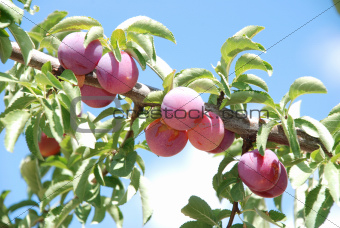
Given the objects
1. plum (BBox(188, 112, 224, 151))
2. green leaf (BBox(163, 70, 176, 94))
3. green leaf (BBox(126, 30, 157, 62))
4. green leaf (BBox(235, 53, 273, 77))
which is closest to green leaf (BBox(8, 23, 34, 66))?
green leaf (BBox(126, 30, 157, 62))

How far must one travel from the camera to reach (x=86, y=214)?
6.37ft

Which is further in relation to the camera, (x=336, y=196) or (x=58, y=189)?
(x=58, y=189)

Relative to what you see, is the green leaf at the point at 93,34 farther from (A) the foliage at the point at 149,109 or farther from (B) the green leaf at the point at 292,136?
(B) the green leaf at the point at 292,136

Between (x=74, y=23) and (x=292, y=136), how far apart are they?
2.79ft

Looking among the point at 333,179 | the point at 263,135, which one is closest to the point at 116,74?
the point at 263,135

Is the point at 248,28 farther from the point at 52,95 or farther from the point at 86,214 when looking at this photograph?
the point at 86,214

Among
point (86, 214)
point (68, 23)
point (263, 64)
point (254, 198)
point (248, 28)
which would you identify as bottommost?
point (254, 198)

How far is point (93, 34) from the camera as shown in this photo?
129 cm

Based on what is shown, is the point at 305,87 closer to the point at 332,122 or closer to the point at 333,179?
the point at 332,122

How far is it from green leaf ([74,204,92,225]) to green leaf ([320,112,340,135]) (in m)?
1.20

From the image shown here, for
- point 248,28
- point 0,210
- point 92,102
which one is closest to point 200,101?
point 248,28

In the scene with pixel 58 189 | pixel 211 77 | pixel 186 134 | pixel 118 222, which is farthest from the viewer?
pixel 118 222

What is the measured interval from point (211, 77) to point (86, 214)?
1.04 meters

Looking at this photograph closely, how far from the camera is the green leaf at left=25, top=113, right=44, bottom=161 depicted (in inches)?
52.1
